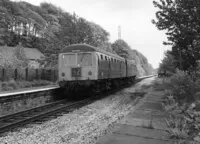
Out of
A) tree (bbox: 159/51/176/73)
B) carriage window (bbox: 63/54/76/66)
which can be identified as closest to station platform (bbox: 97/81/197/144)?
carriage window (bbox: 63/54/76/66)

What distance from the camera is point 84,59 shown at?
1424 cm

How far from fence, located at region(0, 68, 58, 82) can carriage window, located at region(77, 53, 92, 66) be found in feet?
31.3

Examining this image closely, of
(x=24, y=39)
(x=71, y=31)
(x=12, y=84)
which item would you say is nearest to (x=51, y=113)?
(x=12, y=84)

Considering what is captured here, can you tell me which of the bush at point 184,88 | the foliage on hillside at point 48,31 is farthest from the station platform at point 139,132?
the foliage on hillside at point 48,31

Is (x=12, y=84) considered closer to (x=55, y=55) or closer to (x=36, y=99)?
(x=36, y=99)

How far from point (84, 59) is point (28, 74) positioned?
37.3 feet

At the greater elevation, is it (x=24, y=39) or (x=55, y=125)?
(x=24, y=39)

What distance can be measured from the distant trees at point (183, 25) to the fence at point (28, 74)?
14305 mm

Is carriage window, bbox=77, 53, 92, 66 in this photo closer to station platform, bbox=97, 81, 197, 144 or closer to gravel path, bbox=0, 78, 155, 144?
gravel path, bbox=0, 78, 155, 144

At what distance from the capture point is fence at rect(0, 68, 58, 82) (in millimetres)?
20906

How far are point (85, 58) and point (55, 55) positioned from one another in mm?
14270

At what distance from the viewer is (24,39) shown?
65812 mm

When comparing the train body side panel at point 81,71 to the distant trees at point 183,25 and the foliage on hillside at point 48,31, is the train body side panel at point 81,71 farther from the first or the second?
the foliage on hillside at point 48,31

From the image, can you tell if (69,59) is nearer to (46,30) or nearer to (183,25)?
(183,25)
